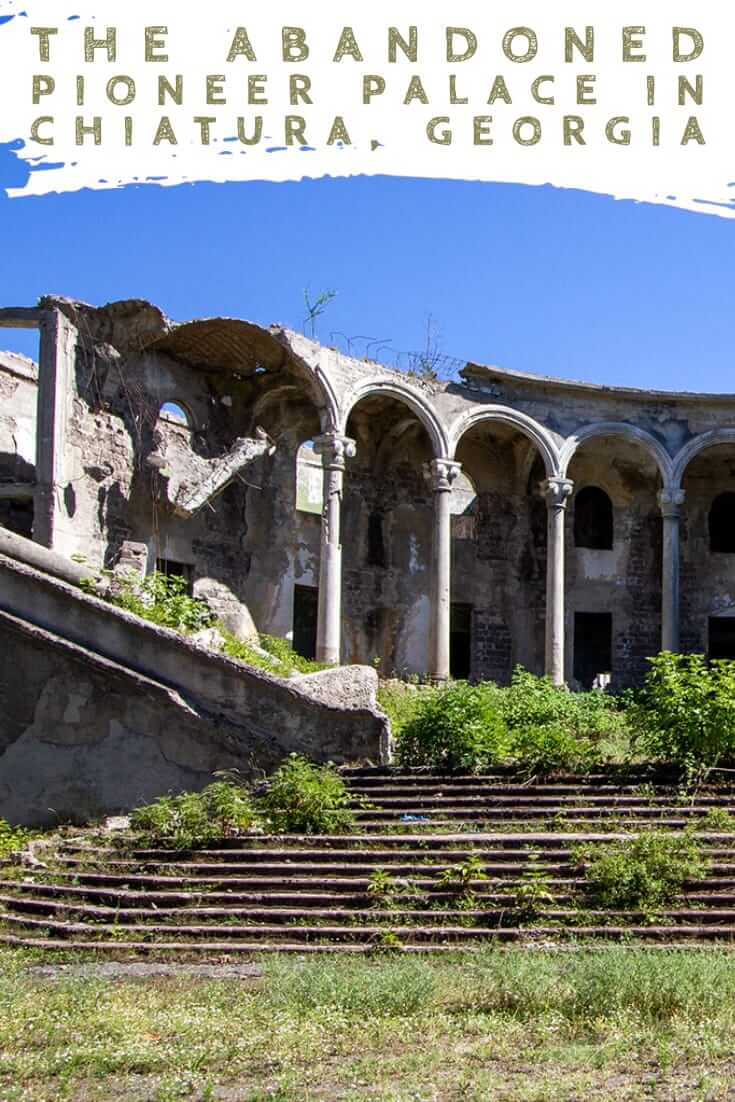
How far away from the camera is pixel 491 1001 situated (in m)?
7.99

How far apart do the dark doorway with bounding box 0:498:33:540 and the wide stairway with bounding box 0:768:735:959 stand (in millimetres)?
11797

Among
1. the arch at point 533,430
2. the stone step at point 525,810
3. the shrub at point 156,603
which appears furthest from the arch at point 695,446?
the stone step at point 525,810

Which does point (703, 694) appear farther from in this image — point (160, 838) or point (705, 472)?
point (705, 472)

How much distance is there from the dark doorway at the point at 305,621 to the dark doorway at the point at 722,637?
9.46 metres

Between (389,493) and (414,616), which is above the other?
(389,493)

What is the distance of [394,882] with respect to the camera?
10.6 meters

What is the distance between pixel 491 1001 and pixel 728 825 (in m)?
4.51

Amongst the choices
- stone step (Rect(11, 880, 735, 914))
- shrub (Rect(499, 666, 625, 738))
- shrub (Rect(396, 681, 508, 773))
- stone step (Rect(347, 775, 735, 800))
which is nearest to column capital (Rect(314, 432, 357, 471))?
shrub (Rect(499, 666, 625, 738))

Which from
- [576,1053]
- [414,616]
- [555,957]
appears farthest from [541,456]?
[576,1053]

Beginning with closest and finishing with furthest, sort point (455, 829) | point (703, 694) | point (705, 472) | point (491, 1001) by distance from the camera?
point (491, 1001)
point (455, 829)
point (703, 694)
point (705, 472)

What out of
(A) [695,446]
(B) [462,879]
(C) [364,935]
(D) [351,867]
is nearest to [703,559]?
(A) [695,446]

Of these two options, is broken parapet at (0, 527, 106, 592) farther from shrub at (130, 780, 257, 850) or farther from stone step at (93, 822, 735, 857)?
stone step at (93, 822, 735, 857)

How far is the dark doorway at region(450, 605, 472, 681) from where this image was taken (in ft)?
96.4

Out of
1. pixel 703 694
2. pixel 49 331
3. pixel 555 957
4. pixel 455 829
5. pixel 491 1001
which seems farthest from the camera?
pixel 49 331
